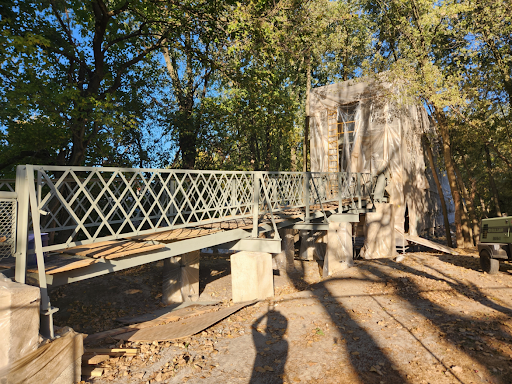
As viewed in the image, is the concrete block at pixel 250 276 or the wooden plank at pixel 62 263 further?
the concrete block at pixel 250 276

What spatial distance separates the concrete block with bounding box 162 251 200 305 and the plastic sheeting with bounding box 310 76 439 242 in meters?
11.1

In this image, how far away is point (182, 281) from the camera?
34.7 ft

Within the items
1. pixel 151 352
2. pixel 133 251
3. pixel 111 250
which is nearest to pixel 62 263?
pixel 111 250

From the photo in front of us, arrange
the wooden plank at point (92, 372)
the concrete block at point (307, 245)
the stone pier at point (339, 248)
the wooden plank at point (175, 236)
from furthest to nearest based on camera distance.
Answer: the concrete block at point (307, 245)
the stone pier at point (339, 248)
the wooden plank at point (175, 236)
the wooden plank at point (92, 372)

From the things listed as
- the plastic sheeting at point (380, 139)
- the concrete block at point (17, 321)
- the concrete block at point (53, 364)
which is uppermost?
the plastic sheeting at point (380, 139)

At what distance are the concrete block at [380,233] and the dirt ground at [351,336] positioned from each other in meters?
4.41

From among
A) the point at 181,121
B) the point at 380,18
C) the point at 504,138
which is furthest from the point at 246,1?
the point at 504,138

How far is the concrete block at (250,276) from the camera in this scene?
8180 mm

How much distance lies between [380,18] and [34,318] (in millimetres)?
20629

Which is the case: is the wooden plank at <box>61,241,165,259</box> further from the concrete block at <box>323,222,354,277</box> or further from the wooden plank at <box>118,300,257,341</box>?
the concrete block at <box>323,222,354,277</box>

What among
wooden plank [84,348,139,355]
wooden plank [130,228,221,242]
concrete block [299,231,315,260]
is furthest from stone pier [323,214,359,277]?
wooden plank [84,348,139,355]

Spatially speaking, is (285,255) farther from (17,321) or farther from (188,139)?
(17,321)

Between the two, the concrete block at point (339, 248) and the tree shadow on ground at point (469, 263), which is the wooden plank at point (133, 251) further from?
the tree shadow on ground at point (469, 263)

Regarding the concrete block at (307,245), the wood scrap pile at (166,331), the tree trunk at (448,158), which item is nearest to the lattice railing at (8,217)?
the wood scrap pile at (166,331)
